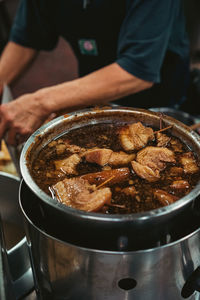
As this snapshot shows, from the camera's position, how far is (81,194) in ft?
3.74

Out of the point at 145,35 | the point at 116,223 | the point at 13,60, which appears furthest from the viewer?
the point at 13,60

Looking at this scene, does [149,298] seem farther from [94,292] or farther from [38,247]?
[38,247]

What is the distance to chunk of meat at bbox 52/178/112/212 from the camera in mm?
1076

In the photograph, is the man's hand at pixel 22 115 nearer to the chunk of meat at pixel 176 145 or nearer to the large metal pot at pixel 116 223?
the large metal pot at pixel 116 223

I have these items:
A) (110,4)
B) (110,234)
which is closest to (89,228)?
(110,234)

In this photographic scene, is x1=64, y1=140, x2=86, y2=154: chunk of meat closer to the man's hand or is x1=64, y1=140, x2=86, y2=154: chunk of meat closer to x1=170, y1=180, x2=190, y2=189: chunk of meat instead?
x1=170, y1=180, x2=190, y2=189: chunk of meat

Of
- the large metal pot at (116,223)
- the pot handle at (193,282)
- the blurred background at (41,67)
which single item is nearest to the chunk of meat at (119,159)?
the large metal pot at (116,223)

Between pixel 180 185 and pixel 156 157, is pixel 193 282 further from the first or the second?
pixel 156 157

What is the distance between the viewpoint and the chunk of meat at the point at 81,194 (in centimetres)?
108

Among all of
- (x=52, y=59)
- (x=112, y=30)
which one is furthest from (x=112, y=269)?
(x=52, y=59)

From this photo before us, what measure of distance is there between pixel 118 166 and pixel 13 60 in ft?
6.82

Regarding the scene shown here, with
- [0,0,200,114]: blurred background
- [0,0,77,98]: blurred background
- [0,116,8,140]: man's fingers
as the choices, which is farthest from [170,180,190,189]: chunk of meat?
[0,0,77,98]: blurred background

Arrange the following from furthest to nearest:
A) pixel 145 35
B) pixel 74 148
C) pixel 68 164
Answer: pixel 145 35
pixel 74 148
pixel 68 164

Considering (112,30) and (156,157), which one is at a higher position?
(112,30)
